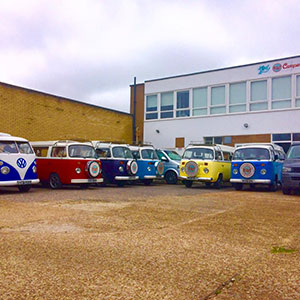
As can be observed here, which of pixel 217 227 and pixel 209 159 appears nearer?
pixel 217 227

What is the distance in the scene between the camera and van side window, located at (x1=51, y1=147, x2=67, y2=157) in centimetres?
1484

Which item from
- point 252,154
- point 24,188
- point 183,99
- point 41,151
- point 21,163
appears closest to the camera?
point 21,163

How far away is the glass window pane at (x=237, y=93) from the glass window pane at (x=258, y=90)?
560 millimetres

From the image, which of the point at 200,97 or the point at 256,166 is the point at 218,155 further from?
the point at 200,97

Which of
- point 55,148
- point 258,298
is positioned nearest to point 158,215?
point 258,298

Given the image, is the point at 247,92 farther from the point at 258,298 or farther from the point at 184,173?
the point at 258,298

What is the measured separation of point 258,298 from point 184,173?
42.3ft

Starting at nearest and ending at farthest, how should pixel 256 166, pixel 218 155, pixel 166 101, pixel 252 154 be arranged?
pixel 256 166, pixel 252 154, pixel 218 155, pixel 166 101

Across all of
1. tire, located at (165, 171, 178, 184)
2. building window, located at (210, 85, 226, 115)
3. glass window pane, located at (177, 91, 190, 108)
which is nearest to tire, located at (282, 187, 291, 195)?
tire, located at (165, 171, 178, 184)

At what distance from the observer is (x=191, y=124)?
992 inches

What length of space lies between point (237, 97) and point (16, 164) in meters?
15.1

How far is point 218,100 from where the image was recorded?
24.4m

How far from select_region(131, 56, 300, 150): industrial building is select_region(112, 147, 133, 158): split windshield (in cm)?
852

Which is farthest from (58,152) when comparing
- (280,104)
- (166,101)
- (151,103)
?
(151,103)
